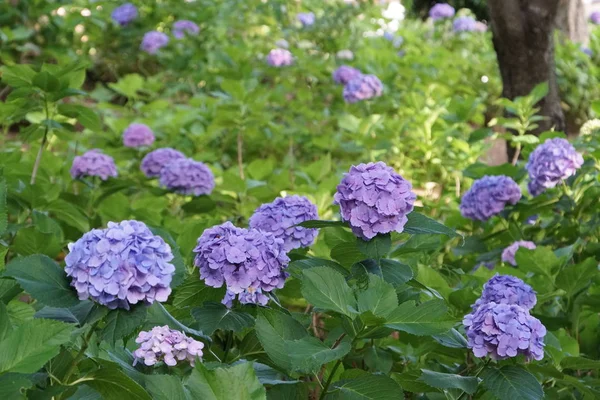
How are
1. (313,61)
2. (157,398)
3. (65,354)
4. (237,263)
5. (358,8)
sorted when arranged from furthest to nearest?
(358,8) < (313,61) < (237,263) < (65,354) < (157,398)

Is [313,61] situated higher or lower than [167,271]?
lower

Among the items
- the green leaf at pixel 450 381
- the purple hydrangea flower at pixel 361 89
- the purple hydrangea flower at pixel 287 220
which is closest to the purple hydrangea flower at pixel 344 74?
the purple hydrangea flower at pixel 361 89

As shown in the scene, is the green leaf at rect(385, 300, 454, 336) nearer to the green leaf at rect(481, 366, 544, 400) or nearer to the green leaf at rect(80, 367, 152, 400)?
the green leaf at rect(481, 366, 544, 400)

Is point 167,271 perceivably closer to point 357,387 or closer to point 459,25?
point 357,387

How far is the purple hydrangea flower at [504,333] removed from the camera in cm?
118

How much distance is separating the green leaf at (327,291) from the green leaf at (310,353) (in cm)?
5

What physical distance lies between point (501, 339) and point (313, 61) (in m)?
3.41

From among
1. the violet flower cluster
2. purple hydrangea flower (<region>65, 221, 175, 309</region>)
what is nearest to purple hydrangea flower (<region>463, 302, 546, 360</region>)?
the violet flower cluster

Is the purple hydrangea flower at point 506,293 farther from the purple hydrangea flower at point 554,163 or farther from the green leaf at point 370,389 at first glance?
the purple hydrangea flower at point 554,163

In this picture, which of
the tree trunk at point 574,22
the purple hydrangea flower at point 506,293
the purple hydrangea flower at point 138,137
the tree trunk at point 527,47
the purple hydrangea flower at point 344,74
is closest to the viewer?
the purple hydrangea flower at point 506,293

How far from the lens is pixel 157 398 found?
96 centimetres

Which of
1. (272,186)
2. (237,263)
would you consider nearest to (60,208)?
(272,186)

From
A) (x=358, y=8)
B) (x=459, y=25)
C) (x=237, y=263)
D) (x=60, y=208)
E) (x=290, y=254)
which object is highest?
(x=237, y=263)

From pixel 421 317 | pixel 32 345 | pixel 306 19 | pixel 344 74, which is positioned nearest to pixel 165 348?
pixel 32 345
